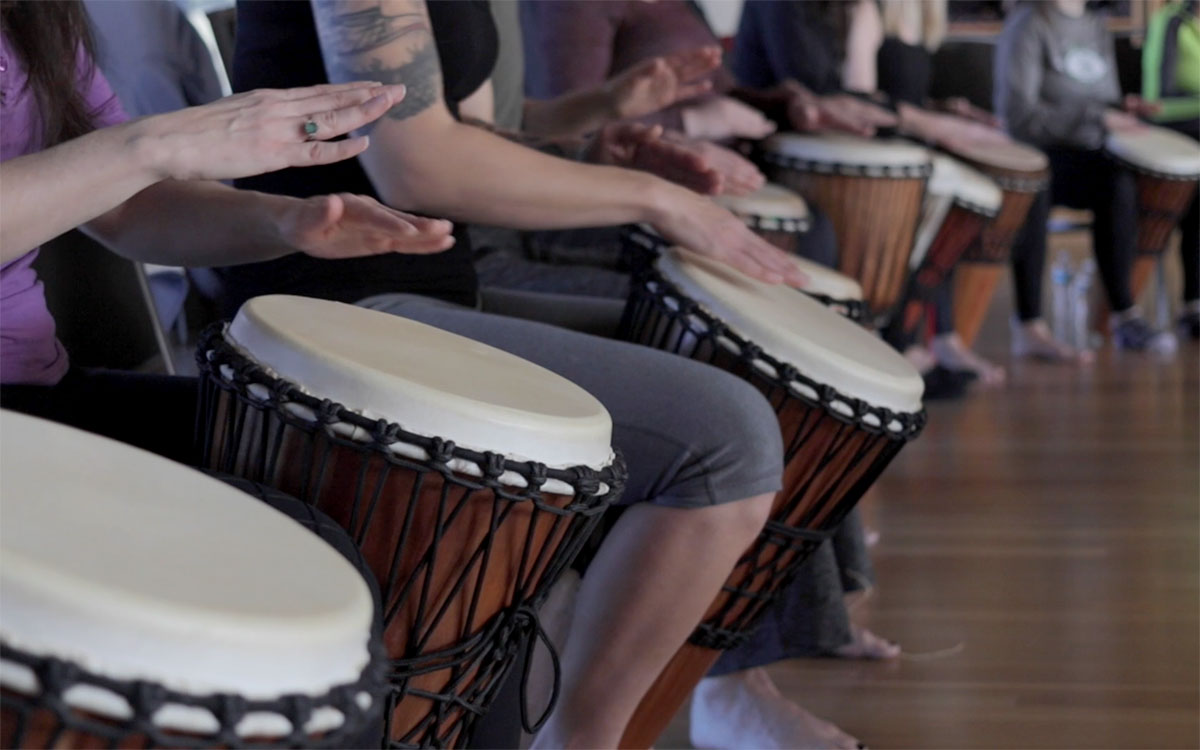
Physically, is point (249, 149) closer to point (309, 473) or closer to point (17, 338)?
point (309, 473)

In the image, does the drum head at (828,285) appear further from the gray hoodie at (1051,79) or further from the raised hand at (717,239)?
the gray hoodie at (1051,79)

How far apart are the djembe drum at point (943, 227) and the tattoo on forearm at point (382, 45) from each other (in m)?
2.50

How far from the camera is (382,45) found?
1.60m

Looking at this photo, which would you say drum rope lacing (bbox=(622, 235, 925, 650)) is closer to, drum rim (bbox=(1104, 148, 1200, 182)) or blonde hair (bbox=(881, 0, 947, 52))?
blonde hair (bbox=(881, 0, 947, 52))

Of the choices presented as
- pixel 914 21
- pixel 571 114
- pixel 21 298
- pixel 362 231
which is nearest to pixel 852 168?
pixel 571 114

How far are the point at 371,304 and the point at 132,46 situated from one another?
0.64 m

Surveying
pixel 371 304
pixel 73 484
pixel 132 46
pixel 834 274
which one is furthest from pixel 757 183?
pixel 73 484

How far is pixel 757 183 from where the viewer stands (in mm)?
2086

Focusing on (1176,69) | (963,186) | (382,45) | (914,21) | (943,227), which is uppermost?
(382,45)

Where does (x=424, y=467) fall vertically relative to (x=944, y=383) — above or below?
above

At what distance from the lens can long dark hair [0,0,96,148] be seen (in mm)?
1445

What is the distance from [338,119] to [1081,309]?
4854 mm

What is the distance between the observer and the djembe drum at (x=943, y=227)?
4043 millimetres

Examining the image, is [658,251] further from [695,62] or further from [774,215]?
[774,215]
